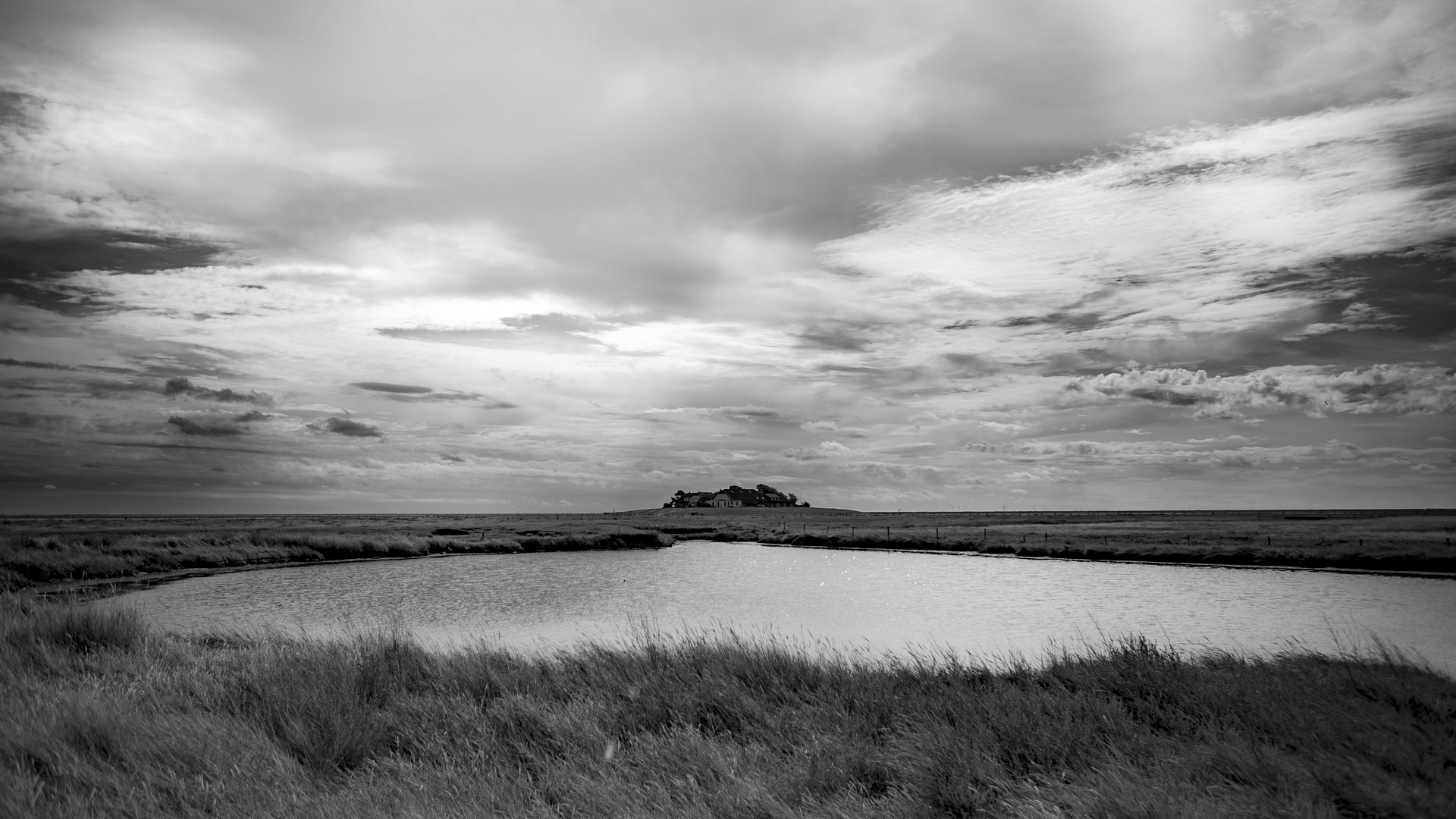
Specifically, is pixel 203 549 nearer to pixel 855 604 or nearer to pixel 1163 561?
pixel 855 604

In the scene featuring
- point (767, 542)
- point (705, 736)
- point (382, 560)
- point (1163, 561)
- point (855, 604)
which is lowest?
point (767, 542)

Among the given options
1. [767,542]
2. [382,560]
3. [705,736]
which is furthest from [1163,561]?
[382,560]

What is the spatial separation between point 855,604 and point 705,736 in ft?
76.9

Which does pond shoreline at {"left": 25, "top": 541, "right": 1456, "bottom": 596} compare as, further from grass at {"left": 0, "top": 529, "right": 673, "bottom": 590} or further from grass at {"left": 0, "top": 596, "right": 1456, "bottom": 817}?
grass at {"left": 0, "top": 596, "right": 1456, "bottom": 817}

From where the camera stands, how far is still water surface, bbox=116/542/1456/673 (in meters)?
21.9

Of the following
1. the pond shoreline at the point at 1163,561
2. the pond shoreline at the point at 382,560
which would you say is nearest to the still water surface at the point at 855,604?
the pond shoreline at the point at 382,560

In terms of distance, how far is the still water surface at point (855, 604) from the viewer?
2192cm

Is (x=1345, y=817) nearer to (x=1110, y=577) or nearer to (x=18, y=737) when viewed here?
(x=18, y=737)

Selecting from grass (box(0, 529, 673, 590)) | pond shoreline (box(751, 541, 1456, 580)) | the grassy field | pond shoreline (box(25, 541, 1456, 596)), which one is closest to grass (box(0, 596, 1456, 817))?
pond shoreline (box(25, 541, 1456, 596))

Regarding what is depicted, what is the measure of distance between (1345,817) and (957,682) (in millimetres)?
5750

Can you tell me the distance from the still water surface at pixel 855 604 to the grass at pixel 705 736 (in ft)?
17.0

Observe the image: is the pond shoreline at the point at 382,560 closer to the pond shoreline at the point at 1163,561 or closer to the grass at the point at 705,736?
the pond shoreline at the point at 1163,561

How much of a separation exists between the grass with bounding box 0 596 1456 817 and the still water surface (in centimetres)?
518

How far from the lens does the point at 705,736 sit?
9969 millimetres
